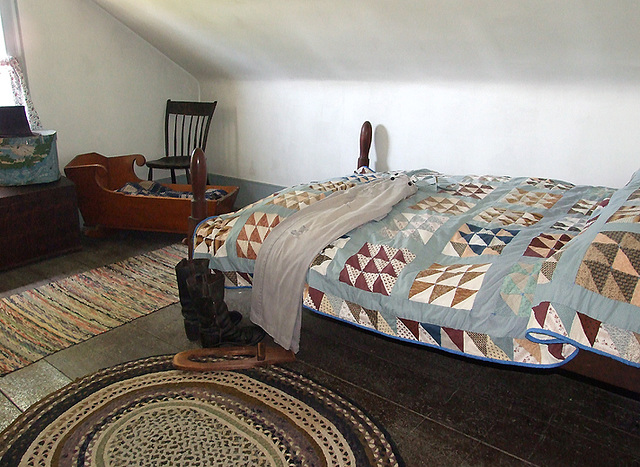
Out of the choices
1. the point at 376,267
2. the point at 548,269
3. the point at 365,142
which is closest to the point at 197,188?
the point at 376,267

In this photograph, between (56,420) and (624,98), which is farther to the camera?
(624,98)

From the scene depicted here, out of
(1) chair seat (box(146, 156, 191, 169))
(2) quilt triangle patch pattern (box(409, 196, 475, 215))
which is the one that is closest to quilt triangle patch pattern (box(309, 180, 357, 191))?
(2) quilt triangle patch pattern (box(409, 196, 475, 215))

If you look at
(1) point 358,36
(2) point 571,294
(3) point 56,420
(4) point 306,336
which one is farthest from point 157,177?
(2) point 571,294

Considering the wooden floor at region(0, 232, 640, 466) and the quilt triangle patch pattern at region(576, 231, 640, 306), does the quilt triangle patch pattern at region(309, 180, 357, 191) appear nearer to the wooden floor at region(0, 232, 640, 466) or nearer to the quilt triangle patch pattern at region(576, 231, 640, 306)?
the wooden floor at region(0, 232, 640, 466)

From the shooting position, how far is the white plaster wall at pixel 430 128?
2.91 meters

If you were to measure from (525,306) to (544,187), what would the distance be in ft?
4.42

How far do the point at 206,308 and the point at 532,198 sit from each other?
166 cm

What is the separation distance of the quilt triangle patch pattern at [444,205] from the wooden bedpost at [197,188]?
98cm

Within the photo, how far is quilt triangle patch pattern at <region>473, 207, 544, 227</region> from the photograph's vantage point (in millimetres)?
2178

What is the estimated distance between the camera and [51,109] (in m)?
3.63

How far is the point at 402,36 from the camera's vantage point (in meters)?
2.91

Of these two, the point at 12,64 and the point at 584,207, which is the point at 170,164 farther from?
the point at 584,207

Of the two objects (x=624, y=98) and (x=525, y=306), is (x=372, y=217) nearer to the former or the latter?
(x=525, y=306)

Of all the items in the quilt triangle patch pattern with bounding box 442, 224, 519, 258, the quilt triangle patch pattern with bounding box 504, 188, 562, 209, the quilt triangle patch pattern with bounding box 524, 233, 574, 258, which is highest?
the quilt triangle patch pattern with bounding box 504, 188, 562, 209
